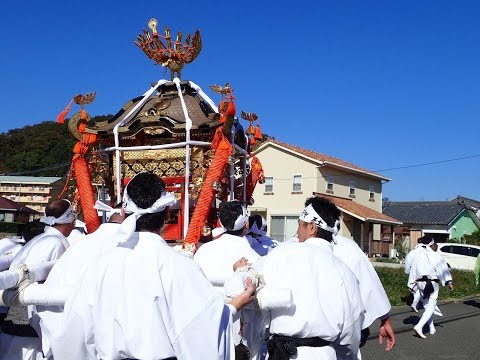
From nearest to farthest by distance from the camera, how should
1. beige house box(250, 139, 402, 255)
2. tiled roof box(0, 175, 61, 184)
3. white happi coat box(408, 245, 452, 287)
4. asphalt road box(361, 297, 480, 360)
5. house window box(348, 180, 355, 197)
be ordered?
asphalt road box(361, 297, 480, 360) < white happi coat box(408, 245, 452, 287) < beige house box(250, 139, 402, 255) < house window box(348, 180, 355, 197) < tiled roof box(0, 175, 61, 184)

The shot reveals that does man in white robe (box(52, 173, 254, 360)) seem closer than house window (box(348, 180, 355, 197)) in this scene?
Yes

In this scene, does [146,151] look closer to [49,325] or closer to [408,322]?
[49,325]

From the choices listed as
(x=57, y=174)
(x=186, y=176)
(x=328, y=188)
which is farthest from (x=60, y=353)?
(x=57, y=174)

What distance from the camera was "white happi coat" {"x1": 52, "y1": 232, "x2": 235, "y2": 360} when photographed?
253 cm

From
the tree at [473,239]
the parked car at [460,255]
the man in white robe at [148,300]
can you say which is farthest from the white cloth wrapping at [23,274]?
the tree at [473,239]

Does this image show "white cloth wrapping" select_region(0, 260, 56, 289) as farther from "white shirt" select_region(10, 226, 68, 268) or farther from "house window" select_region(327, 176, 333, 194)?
"house window" select_region(327, 176, 333, 194)

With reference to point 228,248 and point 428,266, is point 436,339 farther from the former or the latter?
point 228,248

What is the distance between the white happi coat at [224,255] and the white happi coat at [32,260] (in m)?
1.13

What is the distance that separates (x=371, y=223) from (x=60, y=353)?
28.5 meters

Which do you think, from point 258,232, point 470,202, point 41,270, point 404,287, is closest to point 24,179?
point 470,202

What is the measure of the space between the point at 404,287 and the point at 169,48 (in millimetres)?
12302

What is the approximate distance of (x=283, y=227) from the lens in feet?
97.3

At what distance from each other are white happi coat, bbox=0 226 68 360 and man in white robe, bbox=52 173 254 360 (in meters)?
1.30

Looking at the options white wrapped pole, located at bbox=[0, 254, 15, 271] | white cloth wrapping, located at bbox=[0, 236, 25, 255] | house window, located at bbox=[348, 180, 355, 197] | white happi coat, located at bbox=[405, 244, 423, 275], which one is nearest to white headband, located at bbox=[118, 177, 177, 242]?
A: white wrapped pole, located at bbox=[0, 254, 15, 271]
